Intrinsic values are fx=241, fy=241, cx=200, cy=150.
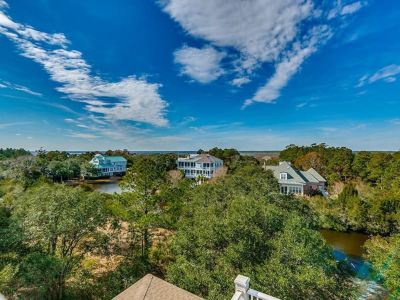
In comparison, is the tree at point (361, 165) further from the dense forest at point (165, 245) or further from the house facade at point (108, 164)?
the house facade at point (108, 164)

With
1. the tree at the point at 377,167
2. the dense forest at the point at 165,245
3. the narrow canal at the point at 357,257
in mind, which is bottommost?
the narrow canal at the point at 357,257

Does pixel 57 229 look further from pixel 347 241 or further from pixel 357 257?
pixel 347 241

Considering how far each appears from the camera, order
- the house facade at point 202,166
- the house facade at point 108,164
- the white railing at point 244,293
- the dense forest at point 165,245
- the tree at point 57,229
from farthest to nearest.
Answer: the house facade at point 108,164, the house facade at point 202,166, the tree at point 57,229, the dense forest at point 165,245, the white railing at point 244,293

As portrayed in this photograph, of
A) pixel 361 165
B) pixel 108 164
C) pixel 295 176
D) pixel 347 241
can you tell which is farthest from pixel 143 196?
pixel 108 164

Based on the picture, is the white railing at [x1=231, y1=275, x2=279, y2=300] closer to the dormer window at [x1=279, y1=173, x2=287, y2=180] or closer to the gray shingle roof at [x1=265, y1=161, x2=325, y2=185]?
the gray shingle roof at [x1=265, y1=161, x2=325, y2=185]

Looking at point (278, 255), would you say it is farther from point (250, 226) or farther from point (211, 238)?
point (211, 238)

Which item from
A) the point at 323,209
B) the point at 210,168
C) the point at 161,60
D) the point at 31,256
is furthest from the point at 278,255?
the point at 210,168

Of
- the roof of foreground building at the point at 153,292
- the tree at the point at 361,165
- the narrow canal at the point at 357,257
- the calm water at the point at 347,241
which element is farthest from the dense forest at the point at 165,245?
the tree at the point at 361,165
